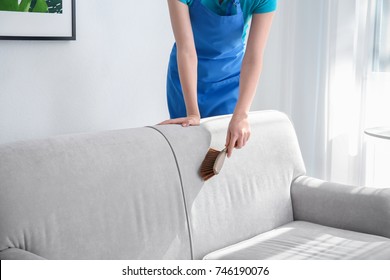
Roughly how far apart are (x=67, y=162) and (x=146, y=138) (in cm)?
37

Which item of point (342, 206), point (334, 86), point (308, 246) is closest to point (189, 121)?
point (308, 246)

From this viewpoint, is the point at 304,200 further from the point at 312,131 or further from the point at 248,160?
the point at 312,131

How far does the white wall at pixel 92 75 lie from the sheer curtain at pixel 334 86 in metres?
0.82

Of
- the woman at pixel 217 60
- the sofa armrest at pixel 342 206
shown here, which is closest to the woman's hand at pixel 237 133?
the woman at pixel 217 60

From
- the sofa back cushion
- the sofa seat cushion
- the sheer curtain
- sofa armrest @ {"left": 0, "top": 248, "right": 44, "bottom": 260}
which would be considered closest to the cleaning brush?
the sofa back cushion

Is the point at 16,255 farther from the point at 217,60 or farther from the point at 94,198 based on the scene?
the point at 217,60

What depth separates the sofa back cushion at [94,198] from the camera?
1.80 meters

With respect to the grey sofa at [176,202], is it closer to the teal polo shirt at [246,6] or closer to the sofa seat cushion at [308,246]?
the sofa seat cushion at [308,246]

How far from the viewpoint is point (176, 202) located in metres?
2.22

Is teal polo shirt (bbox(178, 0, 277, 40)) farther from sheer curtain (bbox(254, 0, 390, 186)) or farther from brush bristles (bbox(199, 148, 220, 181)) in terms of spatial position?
sheer curtain (bbox(254, 0, 390, 186))

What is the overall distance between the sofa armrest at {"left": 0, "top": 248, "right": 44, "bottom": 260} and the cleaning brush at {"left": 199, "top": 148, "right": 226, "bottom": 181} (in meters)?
0.80

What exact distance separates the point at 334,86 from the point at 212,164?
167 centimetres

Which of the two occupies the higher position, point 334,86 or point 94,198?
point 334,86

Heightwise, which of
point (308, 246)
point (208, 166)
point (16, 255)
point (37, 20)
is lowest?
point (308, 246)
